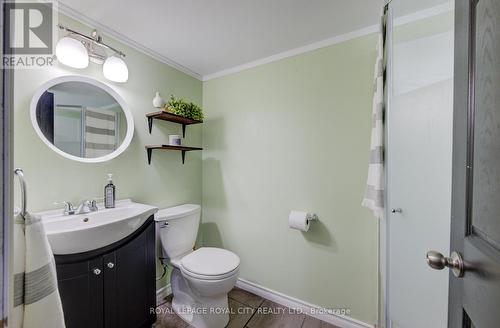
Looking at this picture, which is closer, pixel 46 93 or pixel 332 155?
pixel 46 93

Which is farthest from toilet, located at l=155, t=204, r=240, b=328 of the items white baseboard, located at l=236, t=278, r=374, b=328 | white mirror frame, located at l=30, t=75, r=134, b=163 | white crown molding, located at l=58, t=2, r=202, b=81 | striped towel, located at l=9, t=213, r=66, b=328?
white crown molding, located at l=58, t=2, r=202, b=81

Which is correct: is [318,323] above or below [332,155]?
below

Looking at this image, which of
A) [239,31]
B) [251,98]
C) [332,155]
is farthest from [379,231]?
[239,31]

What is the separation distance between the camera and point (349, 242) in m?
1.52

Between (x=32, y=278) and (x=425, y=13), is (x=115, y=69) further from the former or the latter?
(x=425, y=13)

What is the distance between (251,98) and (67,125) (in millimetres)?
1387

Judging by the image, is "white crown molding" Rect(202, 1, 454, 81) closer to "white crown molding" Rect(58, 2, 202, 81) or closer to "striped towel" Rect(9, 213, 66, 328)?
"white crown molding" Rect(58, 2, 202, 81)

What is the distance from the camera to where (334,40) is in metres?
1.57

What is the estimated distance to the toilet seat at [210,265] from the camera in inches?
54.0

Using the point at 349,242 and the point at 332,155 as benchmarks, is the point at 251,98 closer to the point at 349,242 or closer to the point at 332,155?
the point at 332,155

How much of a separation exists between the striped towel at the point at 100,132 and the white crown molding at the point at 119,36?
55 centimetres

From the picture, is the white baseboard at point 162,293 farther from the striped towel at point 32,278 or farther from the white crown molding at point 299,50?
the white crown molding at point 299,50

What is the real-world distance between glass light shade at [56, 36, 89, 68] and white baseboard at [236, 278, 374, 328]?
212cm

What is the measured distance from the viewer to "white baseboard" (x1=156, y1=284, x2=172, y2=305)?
5.75 ft
